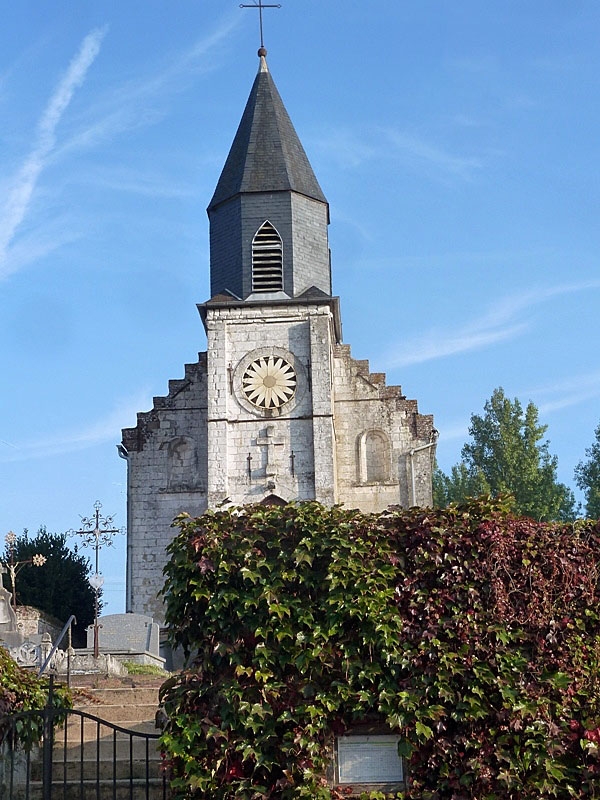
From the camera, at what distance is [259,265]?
106ft

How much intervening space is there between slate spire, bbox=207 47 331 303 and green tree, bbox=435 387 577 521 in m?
12.6

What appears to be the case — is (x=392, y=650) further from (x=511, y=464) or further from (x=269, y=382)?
(x=511, y=464)

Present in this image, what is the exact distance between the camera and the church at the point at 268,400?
31.0 m

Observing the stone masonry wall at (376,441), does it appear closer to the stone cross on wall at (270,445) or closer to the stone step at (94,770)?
the stone cross on wall at (270,445)

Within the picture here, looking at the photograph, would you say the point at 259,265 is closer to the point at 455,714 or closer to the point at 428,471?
the point at 428,471

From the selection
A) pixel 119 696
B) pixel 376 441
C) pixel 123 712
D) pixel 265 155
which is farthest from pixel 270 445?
pixel 123 712

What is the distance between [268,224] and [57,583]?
12.7 metres

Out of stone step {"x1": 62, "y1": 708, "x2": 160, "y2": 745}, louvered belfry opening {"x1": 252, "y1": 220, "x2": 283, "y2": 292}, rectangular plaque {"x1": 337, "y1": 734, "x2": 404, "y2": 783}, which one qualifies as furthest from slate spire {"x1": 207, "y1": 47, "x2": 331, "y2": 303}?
rectangular plaque {"x1": 337, "y1": 734, "x2": 404, "y2": 783}

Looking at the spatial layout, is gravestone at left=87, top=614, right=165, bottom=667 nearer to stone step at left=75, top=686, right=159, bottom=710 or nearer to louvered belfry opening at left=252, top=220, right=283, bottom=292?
stone step at left=75, top=686, right=159, bottom=710

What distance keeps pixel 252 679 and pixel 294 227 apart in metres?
23.2

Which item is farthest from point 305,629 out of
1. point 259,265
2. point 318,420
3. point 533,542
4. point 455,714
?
point 259,265

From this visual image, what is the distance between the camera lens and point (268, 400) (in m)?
31.5

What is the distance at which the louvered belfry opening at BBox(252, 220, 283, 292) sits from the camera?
106 feet

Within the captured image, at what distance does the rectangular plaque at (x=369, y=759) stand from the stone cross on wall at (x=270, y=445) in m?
20.2
